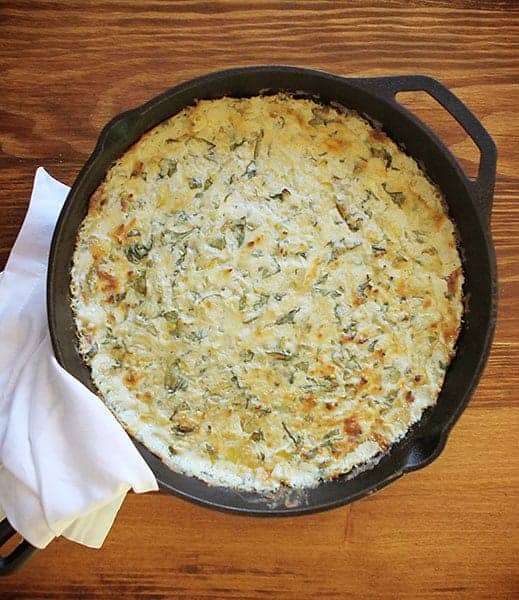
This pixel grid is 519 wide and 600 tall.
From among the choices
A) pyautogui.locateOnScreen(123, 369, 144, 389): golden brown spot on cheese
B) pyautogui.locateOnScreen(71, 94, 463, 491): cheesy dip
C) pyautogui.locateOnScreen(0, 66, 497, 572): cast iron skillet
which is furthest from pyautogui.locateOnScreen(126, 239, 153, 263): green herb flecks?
pyautogui.locateOnScreen(123, 369, 144, 389): golden brown spot on cheese

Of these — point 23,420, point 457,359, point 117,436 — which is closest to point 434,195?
point 457,359

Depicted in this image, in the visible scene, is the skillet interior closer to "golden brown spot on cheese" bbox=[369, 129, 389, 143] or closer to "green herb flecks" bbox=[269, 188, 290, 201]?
"golden brown spot on cheese" bbox=[369, 129, 389, 143]

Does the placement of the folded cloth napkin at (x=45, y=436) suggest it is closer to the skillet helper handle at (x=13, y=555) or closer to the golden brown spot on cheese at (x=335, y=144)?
the skillet helper handle at (x=13, y=555)

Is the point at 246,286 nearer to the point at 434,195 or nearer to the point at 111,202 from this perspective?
the point at 111,202

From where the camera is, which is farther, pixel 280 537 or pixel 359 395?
pixel 280 537

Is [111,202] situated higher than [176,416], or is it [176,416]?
[111,202]
